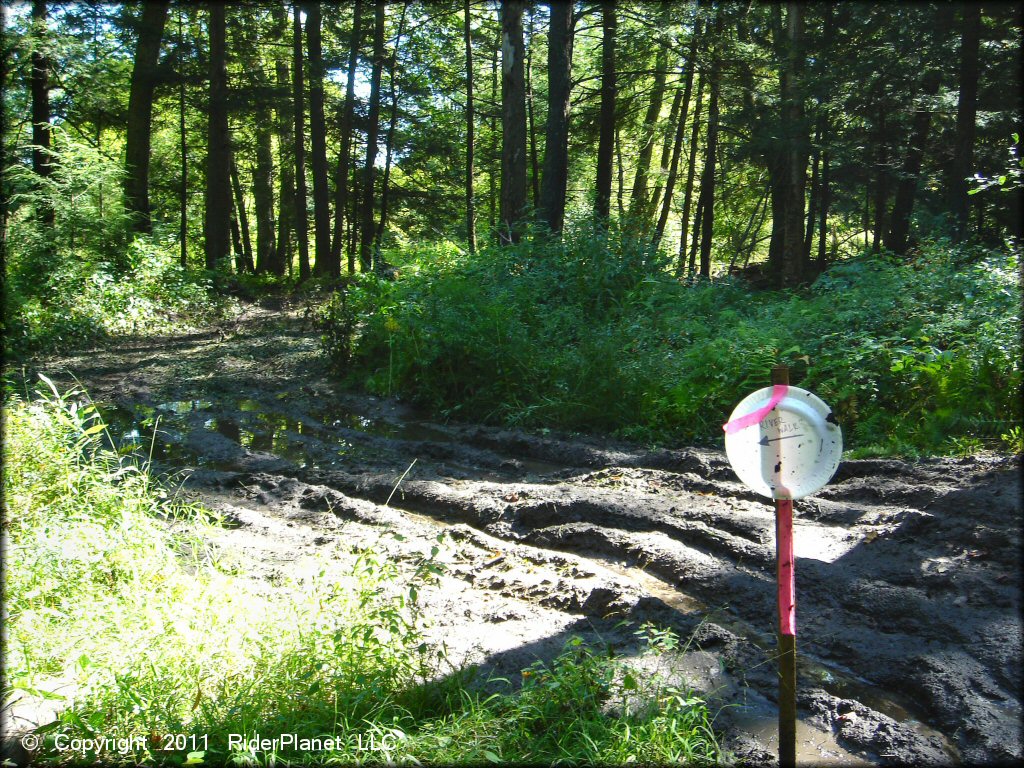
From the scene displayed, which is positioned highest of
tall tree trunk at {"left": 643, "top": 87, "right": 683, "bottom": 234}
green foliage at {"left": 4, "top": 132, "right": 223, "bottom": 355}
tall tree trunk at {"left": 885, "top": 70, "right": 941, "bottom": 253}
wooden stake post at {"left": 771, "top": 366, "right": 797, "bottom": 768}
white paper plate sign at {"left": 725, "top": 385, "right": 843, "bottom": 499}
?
tall tree trunk at {"left": 643, "top": 87, "right": 683, "bottom": 234}

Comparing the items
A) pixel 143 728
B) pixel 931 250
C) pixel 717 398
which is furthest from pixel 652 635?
pixel 931 250

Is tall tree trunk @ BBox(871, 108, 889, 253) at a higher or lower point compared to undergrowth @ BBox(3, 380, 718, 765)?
higher

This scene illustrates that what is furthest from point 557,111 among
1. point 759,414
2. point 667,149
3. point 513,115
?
point 759,414

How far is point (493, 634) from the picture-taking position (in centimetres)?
430

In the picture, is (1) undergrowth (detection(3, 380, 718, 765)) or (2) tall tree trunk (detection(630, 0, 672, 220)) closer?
(1) undergrowth (detection(3, 380, 718, 765))

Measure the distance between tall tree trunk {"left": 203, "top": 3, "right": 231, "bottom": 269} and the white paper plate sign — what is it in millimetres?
18908

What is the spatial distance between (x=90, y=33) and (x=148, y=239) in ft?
16.9

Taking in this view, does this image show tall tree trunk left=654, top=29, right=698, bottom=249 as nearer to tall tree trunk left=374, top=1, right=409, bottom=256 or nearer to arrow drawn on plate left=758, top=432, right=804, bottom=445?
tall tree trunk left=374, top=1, right=409, bottom=256

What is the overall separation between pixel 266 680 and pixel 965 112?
1551 centimetres

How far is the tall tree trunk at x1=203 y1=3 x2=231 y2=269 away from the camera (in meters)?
19.7

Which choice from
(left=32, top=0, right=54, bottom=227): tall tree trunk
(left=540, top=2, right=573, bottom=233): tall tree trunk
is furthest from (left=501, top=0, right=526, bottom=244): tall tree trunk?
→ (left=32, top=0, right=54, bottom=227): tall tree trunk

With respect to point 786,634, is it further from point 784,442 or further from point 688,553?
point 688,553

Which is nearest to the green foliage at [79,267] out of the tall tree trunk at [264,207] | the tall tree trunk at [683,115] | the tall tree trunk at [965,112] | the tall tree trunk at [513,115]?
the tall tree trunk at [513,115]

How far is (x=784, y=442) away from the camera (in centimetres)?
273
